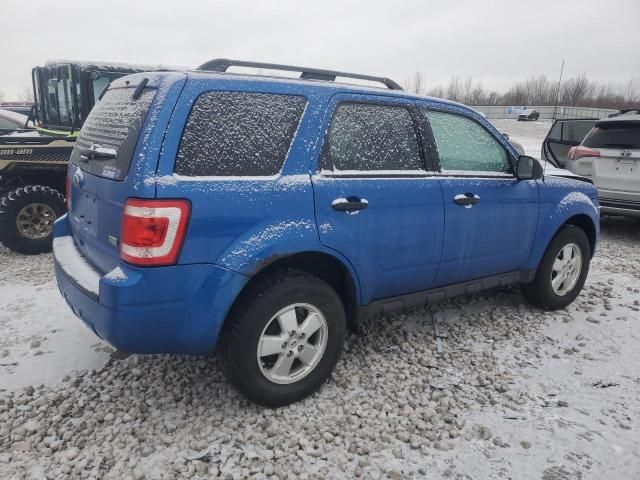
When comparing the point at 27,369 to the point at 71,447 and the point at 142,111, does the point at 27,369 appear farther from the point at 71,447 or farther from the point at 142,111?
the point at 142,111

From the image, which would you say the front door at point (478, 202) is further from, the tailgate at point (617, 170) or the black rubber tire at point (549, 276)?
the tailgate at point (617, 170)

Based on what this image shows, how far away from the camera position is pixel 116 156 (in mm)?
2461

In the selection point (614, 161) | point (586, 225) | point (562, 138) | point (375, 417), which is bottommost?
point (375, 417)

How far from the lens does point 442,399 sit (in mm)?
2945

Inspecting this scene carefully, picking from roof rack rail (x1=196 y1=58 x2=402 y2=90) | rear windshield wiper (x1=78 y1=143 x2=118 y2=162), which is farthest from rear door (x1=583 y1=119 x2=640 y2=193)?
rear windshield wiper (x1=78 y1=143 x2=118 y2=162)

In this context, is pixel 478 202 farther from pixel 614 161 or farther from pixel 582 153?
pixel 582 153

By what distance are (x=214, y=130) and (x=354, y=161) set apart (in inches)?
33.4

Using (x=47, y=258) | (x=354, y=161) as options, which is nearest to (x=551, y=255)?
(x=354, y=161)

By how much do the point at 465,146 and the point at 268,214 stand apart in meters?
1.71

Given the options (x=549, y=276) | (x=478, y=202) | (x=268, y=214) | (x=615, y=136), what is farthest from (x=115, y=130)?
(x=615, y=136)

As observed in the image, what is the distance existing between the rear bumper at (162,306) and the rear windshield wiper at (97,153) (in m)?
0.59

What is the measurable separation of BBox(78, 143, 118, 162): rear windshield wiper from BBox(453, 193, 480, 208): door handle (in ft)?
6.87

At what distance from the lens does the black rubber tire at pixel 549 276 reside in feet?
13.5

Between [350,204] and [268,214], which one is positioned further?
[350,204]
